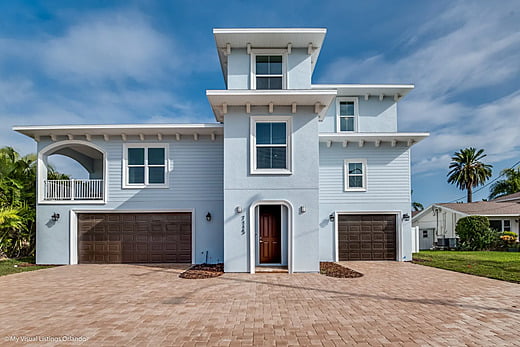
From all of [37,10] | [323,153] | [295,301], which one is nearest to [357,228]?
[323,153]

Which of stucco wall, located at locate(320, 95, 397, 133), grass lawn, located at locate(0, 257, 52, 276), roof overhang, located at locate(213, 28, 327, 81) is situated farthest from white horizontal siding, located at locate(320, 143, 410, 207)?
grass lawn, located at locate(0, 257, 52, 276)

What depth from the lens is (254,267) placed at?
33.2 ft

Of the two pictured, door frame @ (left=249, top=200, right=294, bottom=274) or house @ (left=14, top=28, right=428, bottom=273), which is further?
house @ (left=14, top=28, right=428, bottom=273)

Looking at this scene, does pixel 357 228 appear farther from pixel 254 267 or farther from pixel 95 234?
pixel 95 234

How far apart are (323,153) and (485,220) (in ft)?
41.4

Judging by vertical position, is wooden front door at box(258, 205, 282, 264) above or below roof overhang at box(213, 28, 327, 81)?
below

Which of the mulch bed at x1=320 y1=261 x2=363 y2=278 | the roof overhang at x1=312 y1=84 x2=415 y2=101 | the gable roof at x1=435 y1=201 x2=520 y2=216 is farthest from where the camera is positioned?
the gable roof at x1=435 y1=201 x2=520 y2=216

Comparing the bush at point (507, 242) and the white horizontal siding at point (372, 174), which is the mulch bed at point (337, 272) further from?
the bush at point (507, 242)

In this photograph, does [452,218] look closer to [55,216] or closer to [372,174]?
[372,174]

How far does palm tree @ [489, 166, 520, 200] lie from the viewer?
34.1m

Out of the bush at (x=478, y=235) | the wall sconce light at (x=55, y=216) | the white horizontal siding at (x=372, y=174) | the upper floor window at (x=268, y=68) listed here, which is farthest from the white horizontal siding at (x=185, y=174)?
the bush at (x=478, y=235)

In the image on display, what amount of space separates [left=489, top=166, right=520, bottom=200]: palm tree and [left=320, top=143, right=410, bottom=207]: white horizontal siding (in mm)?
29394

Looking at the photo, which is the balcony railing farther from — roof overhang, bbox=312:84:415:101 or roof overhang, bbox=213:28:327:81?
roof overhang, bbox=312:84:415:101

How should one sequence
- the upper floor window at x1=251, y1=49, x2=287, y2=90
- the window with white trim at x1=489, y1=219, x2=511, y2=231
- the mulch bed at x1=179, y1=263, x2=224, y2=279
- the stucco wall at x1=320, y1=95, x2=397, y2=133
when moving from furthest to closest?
1. the window with white trim at x1=489, y1=219, x2=511, y2=231
2. the stucco wall at x1=320, y1=95, x2=397, y2=133
3. the upper floor window at x1=251, y1=49, x2=287, y2=90
4. the mulch bed at x1=179, y1=263, x2=224, y2=279
